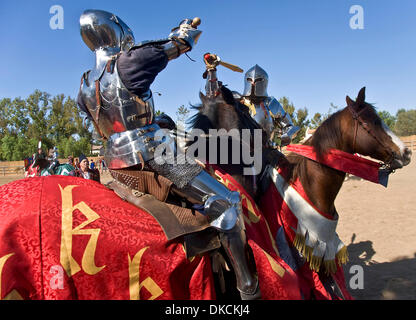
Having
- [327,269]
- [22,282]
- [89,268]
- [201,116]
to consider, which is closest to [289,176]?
[327,269]

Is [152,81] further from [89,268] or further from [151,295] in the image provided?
[151,295]

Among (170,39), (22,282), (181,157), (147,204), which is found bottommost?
(22,282)

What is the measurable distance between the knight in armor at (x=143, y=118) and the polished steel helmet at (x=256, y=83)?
247cm

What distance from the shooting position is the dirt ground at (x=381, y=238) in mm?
3447

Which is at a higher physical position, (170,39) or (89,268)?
(170,39)

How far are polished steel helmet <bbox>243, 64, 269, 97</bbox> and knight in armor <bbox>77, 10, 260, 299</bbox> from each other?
8.11ft

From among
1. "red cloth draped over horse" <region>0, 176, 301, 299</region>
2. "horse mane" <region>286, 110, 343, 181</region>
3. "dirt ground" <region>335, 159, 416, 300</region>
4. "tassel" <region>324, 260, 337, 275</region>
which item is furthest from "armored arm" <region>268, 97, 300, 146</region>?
"red cloth draped over horse" <region>0, 176, 301, 299</region>

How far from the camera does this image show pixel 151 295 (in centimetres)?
165

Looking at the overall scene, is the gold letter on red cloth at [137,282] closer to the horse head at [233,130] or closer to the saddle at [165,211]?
the saddle at [165,211]

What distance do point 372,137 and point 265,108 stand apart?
187cm

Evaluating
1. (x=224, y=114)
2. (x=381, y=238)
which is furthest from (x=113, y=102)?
(x=381, y=238)

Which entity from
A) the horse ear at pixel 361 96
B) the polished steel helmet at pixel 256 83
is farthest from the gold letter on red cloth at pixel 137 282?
the polished steel helmet at pixel 256 83

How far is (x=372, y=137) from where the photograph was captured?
2.29 m
